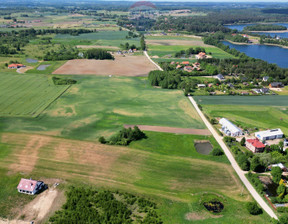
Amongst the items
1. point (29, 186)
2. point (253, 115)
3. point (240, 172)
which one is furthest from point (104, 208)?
point (253, 115)

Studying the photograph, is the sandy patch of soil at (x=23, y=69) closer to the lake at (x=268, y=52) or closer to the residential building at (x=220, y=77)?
the residential building at (x=220, y=77)

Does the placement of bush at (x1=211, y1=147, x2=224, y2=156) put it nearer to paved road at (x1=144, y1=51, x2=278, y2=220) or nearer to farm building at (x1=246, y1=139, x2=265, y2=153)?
paved road at (x1=144, y1=51, x2=278, y2=220)

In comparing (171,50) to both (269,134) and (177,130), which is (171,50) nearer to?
(177,130)

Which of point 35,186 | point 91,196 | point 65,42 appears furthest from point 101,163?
point 65,42

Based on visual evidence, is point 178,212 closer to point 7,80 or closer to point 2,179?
point 2,179

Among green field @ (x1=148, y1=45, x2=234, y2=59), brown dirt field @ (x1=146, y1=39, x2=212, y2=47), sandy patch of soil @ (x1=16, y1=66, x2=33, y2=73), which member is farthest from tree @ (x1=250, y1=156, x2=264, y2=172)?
brown dirt field @ (x1=146, y1=39, x2=212, y2=47)

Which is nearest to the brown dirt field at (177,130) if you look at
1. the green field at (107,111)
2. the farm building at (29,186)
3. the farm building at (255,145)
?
the green field at (107,111)
